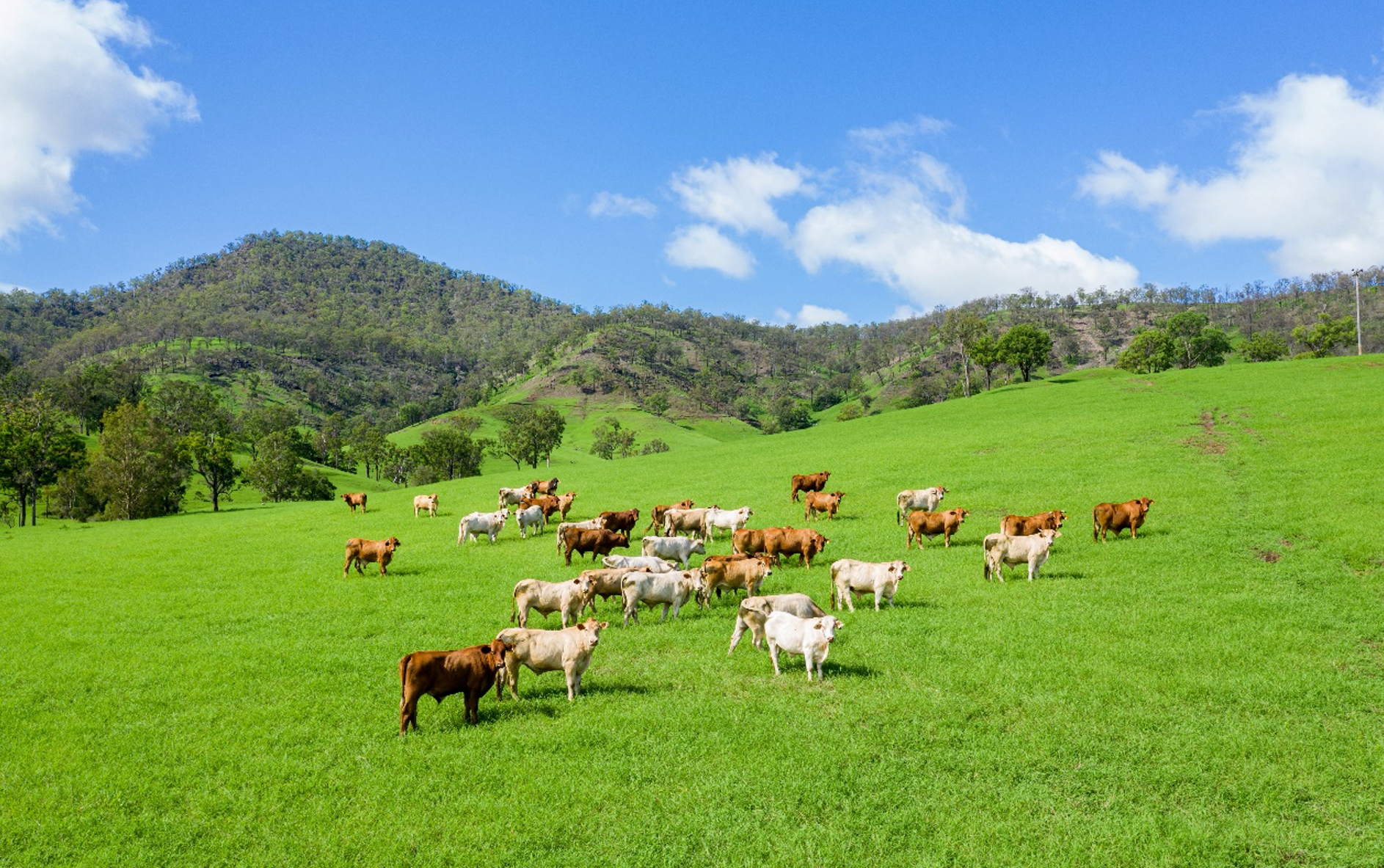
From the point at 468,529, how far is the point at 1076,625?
2064cm

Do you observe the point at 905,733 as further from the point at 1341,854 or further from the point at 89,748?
the point at 89,748

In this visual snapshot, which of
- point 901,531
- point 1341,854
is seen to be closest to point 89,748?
point 1341,854

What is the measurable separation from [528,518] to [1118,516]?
20.7 meters

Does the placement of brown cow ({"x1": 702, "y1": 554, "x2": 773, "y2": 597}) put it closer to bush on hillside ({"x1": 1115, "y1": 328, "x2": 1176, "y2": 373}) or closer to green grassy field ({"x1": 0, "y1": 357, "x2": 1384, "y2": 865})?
green grassy field ({"x1": 0, "y1": 357, "x2": 1384, "y2": 865})

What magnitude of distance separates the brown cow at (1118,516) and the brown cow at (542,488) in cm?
2609

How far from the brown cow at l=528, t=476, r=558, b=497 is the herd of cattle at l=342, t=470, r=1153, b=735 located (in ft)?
26.1

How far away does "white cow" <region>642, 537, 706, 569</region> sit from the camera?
2097 centimetres

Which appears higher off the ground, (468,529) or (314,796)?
(468,529)

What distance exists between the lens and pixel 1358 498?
24.0 metres

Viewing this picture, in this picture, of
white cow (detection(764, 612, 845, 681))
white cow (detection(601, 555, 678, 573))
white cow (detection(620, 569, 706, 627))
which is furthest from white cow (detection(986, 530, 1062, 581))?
white cow (detection(601, 555, 678, 573))

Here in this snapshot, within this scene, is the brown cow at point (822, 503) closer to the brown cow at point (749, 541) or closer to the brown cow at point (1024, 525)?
the brown cow at point (1024, 525)

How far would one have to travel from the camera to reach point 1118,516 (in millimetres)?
22469

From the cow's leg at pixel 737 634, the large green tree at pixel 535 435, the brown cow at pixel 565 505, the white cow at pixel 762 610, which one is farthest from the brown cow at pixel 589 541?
the large green tree at pixel 535 435

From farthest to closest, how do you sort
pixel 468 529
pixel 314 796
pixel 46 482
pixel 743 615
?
pixel 46 482 → pixel 468 529 → pixel 743 615 → pixel 314 796
